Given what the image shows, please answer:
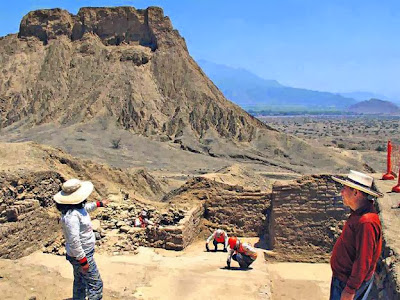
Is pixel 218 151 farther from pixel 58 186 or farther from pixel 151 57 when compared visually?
pixel 58 186

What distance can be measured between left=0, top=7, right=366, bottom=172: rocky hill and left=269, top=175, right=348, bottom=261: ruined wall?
31.3m

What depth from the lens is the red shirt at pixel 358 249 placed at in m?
4.09

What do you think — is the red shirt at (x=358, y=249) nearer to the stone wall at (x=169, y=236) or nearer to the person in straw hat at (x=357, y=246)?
the person in straw hat at (x=357, y=246)

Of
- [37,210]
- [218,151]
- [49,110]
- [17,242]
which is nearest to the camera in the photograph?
[17,242]

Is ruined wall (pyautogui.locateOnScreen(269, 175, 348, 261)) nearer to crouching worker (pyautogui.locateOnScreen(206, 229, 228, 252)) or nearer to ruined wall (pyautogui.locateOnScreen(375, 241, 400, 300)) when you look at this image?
crouching worker (pyautogui.locateOnScreen(206, 229, 228, 252))

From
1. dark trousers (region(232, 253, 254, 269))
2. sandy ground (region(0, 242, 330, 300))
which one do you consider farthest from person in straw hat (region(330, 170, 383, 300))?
dark trousers (region(232, 253, 254, 269))

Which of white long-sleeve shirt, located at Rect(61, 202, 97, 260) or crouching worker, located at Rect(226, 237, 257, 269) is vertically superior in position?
white long-sleeve shirt, located at Rect(61, 202, 97, 260)

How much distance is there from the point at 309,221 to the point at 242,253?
235 cm

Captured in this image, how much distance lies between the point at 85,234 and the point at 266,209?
8.08 metres

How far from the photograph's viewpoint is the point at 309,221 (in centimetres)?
1152

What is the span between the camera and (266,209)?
1322 cm

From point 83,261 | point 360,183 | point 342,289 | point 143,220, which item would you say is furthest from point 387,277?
point 143,220

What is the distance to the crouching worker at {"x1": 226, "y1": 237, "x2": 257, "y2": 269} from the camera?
9.98m

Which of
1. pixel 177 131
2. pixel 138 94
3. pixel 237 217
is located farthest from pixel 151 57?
pixel 237 217
